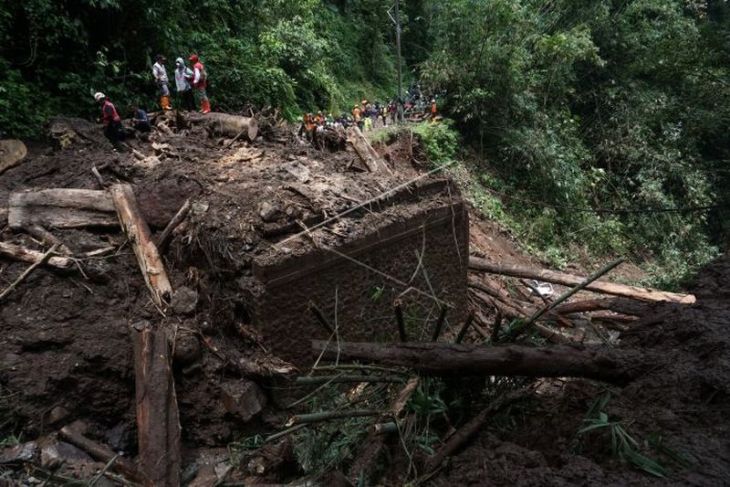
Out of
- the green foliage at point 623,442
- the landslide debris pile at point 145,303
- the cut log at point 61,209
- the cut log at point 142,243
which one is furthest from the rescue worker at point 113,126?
the green foliage at point 623,442

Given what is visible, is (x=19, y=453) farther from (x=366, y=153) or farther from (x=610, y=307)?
(x=366, y=153)

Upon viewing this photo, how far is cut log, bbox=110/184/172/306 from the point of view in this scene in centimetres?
486

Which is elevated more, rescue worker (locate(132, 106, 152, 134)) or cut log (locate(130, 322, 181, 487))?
rescue worker (locate(132, 106, 152, 134))

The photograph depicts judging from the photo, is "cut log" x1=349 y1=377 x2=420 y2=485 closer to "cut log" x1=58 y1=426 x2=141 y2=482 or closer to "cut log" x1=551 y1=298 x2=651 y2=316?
"cut log" x1=551 y1=298 x2=651 y2=316

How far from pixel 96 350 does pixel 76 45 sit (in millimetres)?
7728

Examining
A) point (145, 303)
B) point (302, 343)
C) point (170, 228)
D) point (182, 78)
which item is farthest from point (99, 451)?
point (182, 78)

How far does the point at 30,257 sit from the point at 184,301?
1.54m

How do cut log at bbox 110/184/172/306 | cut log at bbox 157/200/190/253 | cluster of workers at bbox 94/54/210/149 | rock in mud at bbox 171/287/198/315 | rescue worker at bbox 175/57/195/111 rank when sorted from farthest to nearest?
rescue worker at bbox 175/57/195/111 → cluster of workers at bbox 94/54/210/149 → cut log at bbox 157/200/190/253 → cut log at bbox 110/184/172/306 → rock in mud at bbox 171/287/198/315

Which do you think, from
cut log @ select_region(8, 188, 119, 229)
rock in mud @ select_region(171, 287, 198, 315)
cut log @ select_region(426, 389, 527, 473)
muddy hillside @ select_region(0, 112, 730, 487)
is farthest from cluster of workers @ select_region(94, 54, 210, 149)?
cut log @ select_region(426, 389, 527, 473)

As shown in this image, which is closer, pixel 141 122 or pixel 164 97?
pixel 141 122

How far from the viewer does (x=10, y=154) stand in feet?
22.4

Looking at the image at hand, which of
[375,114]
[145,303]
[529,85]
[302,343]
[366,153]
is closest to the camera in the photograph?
[302,343]

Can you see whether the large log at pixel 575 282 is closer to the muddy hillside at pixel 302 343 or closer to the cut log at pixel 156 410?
the muddy hillside at pixel 302 343

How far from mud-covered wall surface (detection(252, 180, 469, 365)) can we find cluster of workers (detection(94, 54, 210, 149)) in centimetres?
401
